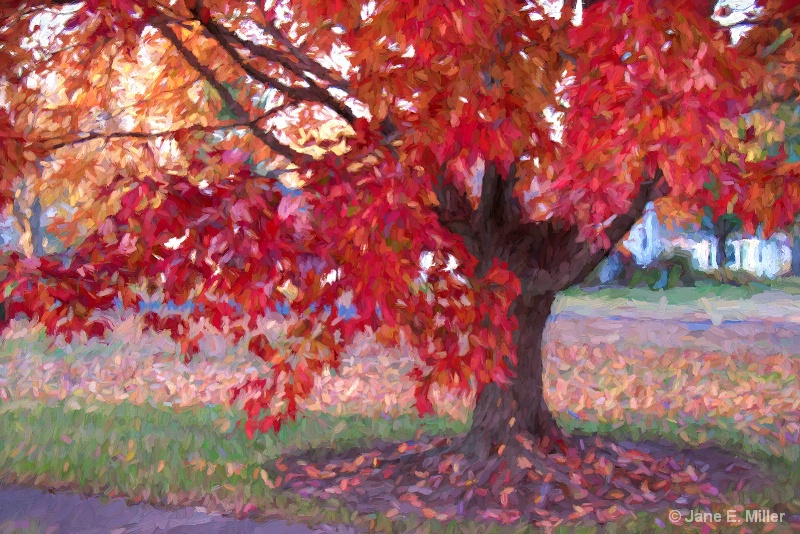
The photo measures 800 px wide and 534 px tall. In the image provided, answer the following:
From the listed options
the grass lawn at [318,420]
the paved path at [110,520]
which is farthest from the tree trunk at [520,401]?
the paved path at [110,520]

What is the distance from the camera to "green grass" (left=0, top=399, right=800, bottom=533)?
5.60 metres

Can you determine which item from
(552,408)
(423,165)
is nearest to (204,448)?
(552,408)

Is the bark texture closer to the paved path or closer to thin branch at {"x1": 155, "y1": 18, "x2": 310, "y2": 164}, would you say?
thin branch at {"x1": 155, "y1": 18, "x2": 310, "y2": 164}

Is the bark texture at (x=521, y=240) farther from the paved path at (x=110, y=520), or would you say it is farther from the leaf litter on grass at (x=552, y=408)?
the paved path at (x=110, y=520)

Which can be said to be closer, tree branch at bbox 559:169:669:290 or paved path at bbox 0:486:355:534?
paved path at bbox 0:486:355:534

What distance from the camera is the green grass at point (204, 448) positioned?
5602mm

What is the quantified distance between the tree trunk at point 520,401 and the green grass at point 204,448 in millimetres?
1158

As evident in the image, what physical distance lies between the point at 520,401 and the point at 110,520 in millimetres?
3404

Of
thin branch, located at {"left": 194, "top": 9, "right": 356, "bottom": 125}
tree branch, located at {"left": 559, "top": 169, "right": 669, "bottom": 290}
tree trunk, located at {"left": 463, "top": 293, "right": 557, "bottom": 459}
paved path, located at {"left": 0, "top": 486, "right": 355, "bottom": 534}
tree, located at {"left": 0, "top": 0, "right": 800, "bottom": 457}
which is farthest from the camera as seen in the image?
tree trunk, located at {"left": 463, "top": 293, "right": 557, "bottom": 459}

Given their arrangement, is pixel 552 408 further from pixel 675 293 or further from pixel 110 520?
pixel 675 293

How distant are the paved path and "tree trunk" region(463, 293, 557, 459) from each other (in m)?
1.68

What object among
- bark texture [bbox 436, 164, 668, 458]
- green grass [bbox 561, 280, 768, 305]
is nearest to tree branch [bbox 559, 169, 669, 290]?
bark texture [bbox 436, 164, 668, 458]

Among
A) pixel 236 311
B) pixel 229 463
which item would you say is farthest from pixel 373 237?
pixel 229 463

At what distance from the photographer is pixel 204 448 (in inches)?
281
